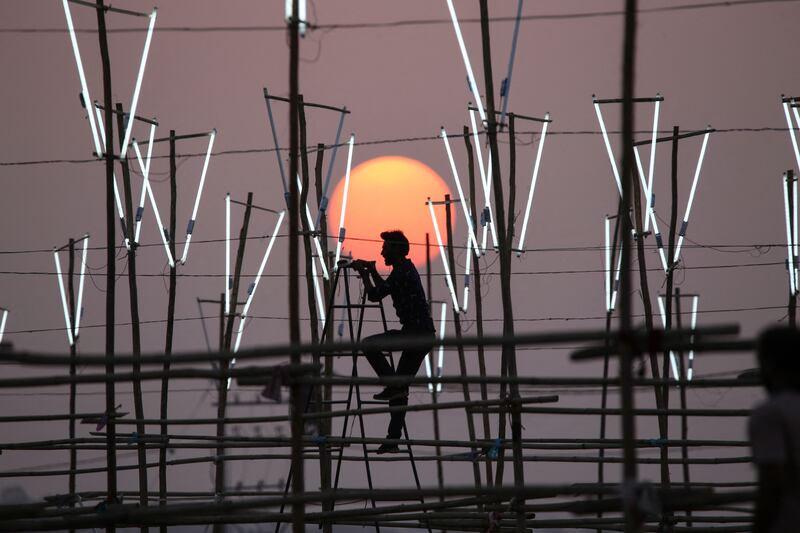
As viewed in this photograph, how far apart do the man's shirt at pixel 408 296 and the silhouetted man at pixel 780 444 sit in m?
5.15

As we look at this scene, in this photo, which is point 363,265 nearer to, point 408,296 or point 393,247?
point 393,247

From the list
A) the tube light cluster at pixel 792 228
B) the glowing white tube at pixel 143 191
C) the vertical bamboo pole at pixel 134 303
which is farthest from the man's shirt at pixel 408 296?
the tube light cluster at pixel 792 228

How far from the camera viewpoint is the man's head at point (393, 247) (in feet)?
29.2

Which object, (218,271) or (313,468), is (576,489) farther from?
(218,271)

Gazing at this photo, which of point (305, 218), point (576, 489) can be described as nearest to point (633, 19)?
point (576, 489)

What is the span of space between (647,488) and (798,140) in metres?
11.6

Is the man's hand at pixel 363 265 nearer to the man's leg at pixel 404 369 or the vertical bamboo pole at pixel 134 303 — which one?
the man's leg at pixel 404 369

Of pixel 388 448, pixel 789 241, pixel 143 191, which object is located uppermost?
pixel 143 191

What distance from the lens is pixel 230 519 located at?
791cm

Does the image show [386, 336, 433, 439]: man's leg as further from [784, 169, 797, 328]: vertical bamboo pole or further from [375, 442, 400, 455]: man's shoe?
[784, 169, 797, 328]: vertical bamboo pole

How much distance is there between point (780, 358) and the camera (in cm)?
380

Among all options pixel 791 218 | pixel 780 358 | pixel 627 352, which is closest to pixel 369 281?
pixel 627 352

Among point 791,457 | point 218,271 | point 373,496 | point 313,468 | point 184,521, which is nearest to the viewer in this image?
point 791,457

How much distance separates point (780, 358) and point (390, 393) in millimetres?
5583
